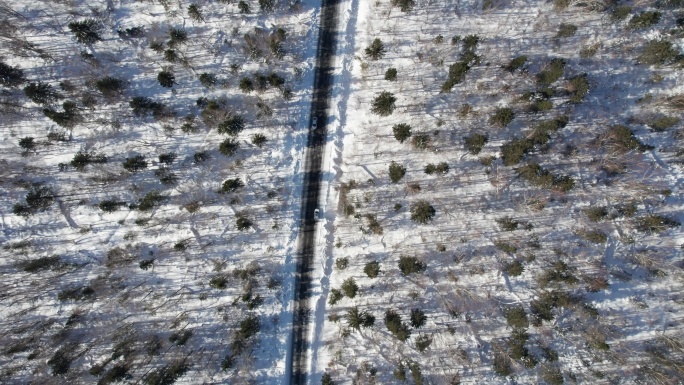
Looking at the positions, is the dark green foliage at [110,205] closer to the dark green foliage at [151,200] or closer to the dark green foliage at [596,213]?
the dark green foliage at [151,200]

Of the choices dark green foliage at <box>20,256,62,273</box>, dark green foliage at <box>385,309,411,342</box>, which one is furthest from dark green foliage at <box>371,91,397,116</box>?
dark green foliage at <box>20,256,62,273</box>

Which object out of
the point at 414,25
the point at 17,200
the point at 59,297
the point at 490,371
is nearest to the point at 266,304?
the point at 59,297

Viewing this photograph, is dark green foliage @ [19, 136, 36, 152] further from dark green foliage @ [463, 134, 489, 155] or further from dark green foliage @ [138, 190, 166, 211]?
dark green foliage @ [463, 134, 489, 155]

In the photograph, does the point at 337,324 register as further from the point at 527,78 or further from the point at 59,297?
the point at 527,78

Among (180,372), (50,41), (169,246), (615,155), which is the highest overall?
(50,41)

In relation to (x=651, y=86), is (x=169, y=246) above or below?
below

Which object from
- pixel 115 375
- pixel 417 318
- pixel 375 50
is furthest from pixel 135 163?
pixel 417 318
